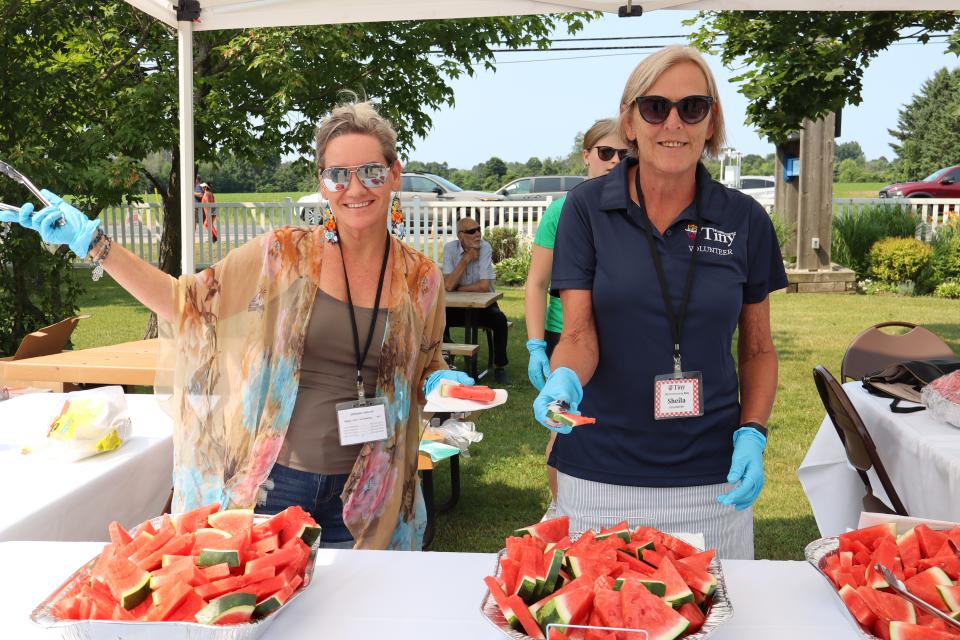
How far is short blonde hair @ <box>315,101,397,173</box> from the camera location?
219cm

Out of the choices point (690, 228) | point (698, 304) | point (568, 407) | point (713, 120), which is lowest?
point (568, 407)

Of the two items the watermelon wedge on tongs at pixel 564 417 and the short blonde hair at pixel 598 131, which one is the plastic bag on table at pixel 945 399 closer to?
the short blonde hair at pixel 598 131

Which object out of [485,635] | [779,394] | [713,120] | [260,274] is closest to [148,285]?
[260,274]

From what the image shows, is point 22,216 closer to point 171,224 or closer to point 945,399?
point 945,399

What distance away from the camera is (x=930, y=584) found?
1348 millimetres

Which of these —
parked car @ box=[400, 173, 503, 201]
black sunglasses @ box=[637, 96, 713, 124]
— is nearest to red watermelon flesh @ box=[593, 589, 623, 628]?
black sunglasses @ box=[637, 96, 713, 124]

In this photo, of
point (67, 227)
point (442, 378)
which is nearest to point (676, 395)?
point (442, 378)

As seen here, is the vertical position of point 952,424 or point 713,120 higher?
point 713,120

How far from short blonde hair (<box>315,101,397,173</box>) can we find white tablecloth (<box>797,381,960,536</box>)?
2.12 metres

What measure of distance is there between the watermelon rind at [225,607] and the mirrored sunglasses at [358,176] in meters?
1.13

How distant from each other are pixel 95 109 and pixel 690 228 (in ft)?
24.1

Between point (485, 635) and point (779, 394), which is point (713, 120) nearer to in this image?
point (485, 635)

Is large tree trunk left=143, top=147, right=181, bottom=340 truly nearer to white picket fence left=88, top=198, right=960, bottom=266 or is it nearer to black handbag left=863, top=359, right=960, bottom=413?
white picket fence left=88, top=198, right=960, bottom=266

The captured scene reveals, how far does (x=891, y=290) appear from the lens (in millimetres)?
13445
